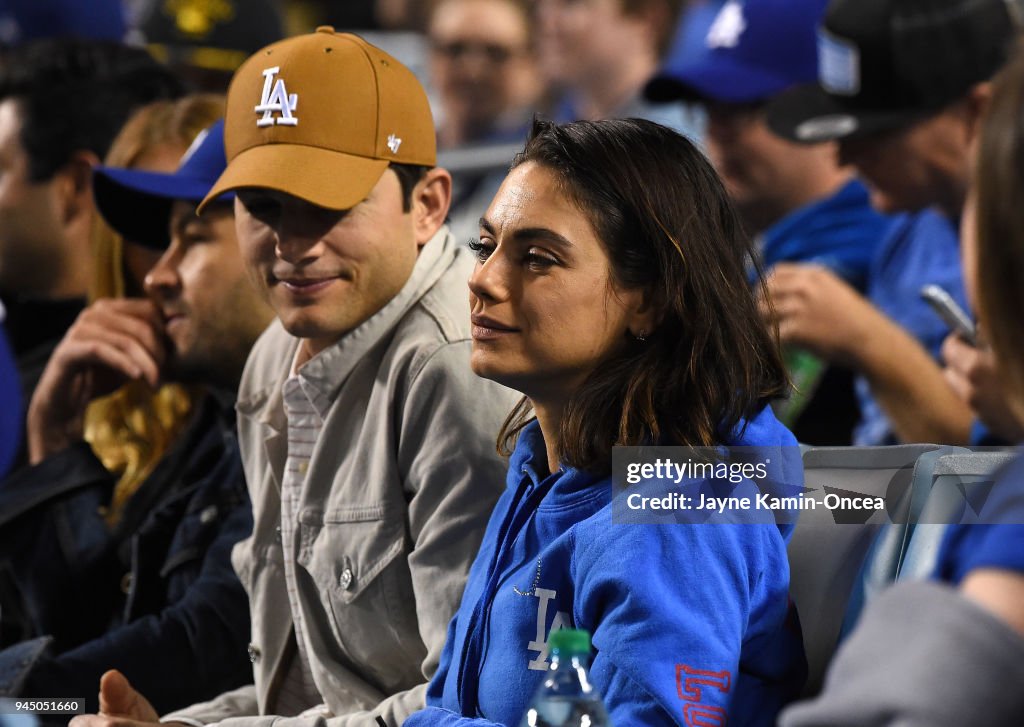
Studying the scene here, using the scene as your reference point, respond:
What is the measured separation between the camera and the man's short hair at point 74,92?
13.2 ft

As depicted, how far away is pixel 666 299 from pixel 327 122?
72cm

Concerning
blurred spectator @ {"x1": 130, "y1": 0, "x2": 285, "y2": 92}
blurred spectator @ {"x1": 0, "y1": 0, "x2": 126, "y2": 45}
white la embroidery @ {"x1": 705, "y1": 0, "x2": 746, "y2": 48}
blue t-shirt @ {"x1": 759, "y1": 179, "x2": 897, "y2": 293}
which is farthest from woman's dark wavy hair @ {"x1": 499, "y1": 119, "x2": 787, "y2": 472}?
blurred spectator @ {"x1": 0, "y1": 0, "x2": 126, "y2": 45}

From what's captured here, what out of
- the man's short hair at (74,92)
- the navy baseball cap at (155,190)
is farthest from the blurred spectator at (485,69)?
the navy baseball cap at (155,190)

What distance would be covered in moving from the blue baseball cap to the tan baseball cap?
6.54 feet

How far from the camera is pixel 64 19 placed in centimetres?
543

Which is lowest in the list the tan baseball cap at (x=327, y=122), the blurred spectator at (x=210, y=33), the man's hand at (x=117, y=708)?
the man's hand at (x=117, y=708)

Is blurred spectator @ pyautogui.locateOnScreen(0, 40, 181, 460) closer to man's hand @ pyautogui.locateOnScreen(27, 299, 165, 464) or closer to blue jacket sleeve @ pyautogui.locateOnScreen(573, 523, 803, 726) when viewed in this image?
man's hand @ pyautogui.locateOnScreen(27, 299, 165, 464)

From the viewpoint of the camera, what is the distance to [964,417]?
316cm

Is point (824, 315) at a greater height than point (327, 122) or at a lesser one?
lesser

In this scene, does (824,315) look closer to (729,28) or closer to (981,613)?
(729,28)

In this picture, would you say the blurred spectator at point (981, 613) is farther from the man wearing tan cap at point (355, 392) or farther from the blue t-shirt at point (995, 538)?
the man wearing tan cap at point (355, 392)

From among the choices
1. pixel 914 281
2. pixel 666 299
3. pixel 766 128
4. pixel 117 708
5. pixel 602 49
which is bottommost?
pixel 117 708

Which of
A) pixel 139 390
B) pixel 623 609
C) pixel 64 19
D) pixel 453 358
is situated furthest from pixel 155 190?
pixel 64 19

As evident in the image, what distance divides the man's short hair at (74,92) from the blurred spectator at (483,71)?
3.01 metres
